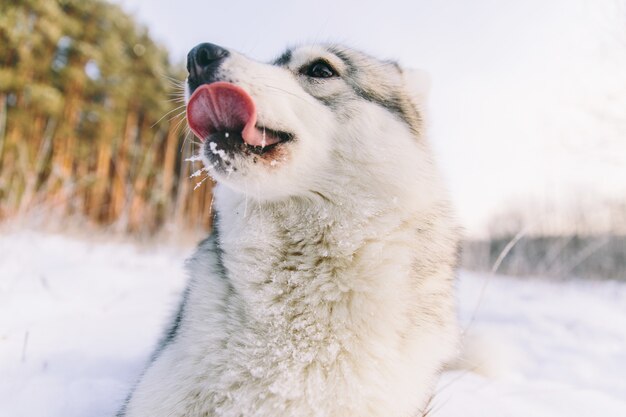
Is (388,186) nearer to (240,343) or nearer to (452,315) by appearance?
(452,315)

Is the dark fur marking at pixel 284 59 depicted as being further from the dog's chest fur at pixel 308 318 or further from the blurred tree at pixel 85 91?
the blurred tree at pixel 85 91

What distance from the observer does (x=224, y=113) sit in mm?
1420

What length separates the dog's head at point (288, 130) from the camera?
1379mm

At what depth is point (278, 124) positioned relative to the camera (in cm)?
143

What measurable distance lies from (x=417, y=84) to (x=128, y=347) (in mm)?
2306

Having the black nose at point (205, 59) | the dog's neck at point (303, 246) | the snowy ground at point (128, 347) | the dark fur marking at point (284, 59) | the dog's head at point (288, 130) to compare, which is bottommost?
the snowy ground at point (128, 347)

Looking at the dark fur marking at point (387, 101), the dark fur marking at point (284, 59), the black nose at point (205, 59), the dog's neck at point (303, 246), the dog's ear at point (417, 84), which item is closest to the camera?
the dog's neck at point (303, 246)

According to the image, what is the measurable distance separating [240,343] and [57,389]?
1119 mm

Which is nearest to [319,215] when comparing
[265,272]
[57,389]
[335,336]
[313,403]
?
[265,272]

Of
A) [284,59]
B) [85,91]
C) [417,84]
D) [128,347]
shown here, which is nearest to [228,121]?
[284,59]

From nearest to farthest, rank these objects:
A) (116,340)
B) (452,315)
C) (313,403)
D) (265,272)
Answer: (313,403) → (265,272) → (452,315) → (116,340)

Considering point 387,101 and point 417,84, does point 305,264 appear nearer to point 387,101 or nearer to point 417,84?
point 387,101

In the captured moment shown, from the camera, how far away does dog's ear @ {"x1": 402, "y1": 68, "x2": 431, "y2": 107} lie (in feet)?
6.50

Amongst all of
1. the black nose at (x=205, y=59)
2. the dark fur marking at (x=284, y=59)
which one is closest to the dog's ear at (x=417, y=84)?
the dark fur marking at (x=284, y=59)
